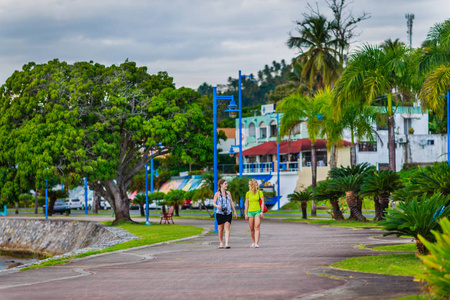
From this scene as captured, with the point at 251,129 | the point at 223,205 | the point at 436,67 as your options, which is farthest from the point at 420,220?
the point at 251,129

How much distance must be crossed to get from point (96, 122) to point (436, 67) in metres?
17.4

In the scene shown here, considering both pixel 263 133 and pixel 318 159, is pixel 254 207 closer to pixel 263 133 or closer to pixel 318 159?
pixel 318 159

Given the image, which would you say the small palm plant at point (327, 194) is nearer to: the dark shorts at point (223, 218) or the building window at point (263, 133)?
the dark shorts at point (223, 218)

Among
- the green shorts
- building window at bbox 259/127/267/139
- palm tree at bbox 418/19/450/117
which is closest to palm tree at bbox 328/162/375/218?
palm tree at bbox 418/19/450/117

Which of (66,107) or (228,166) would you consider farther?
(228,166)

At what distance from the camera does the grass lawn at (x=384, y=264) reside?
12.3 m

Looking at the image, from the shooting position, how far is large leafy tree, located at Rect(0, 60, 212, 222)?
3519 centimetres

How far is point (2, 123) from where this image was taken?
38.2m

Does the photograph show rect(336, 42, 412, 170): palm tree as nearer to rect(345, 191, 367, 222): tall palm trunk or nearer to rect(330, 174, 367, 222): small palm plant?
rect(330, 174, 367, 222): small palm plant

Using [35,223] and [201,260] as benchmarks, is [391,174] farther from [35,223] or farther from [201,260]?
[35,223]

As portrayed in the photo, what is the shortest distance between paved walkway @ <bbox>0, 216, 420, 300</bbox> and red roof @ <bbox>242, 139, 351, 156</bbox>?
45800 millimetres

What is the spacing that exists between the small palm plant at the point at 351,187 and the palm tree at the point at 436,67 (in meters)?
5.62

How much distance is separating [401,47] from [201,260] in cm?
1994

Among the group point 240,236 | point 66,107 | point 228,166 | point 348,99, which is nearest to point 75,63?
point 66,107
